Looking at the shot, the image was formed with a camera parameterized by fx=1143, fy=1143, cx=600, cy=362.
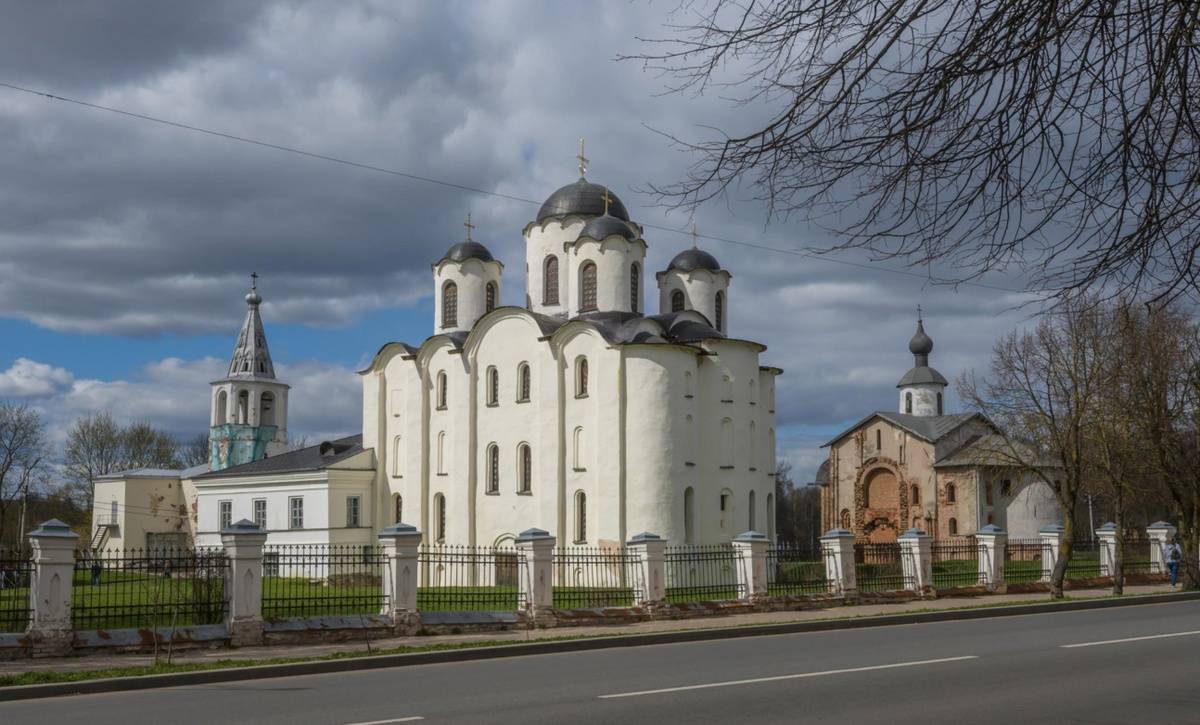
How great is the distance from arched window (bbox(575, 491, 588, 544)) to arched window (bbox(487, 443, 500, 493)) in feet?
12.2

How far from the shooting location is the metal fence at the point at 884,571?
2358 cm

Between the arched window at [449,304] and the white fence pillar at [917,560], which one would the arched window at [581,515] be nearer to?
the arched window at [449,304]

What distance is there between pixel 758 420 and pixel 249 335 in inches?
1378

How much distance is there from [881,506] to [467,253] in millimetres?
27932

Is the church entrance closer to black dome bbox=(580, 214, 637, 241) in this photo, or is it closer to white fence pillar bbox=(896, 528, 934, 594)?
black dome bbox=(580, 214, 637, 241)

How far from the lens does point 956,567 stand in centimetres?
2664

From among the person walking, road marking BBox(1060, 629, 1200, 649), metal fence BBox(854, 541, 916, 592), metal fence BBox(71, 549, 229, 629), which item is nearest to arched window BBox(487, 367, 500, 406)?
metal fence BBox(854, 541, 916, 592)

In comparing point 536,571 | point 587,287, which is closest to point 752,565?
point 536,571

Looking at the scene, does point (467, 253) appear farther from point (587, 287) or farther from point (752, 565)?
point (752, 565)

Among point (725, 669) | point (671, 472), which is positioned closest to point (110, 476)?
point (671, 472)

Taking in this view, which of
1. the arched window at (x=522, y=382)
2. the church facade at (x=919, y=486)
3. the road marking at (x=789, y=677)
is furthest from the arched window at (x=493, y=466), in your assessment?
the road marking at (x=789, y=677)

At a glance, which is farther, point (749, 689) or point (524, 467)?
point (524, 467)

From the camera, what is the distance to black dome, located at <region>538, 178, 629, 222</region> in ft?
142

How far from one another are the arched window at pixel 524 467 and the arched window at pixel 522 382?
1669mm
